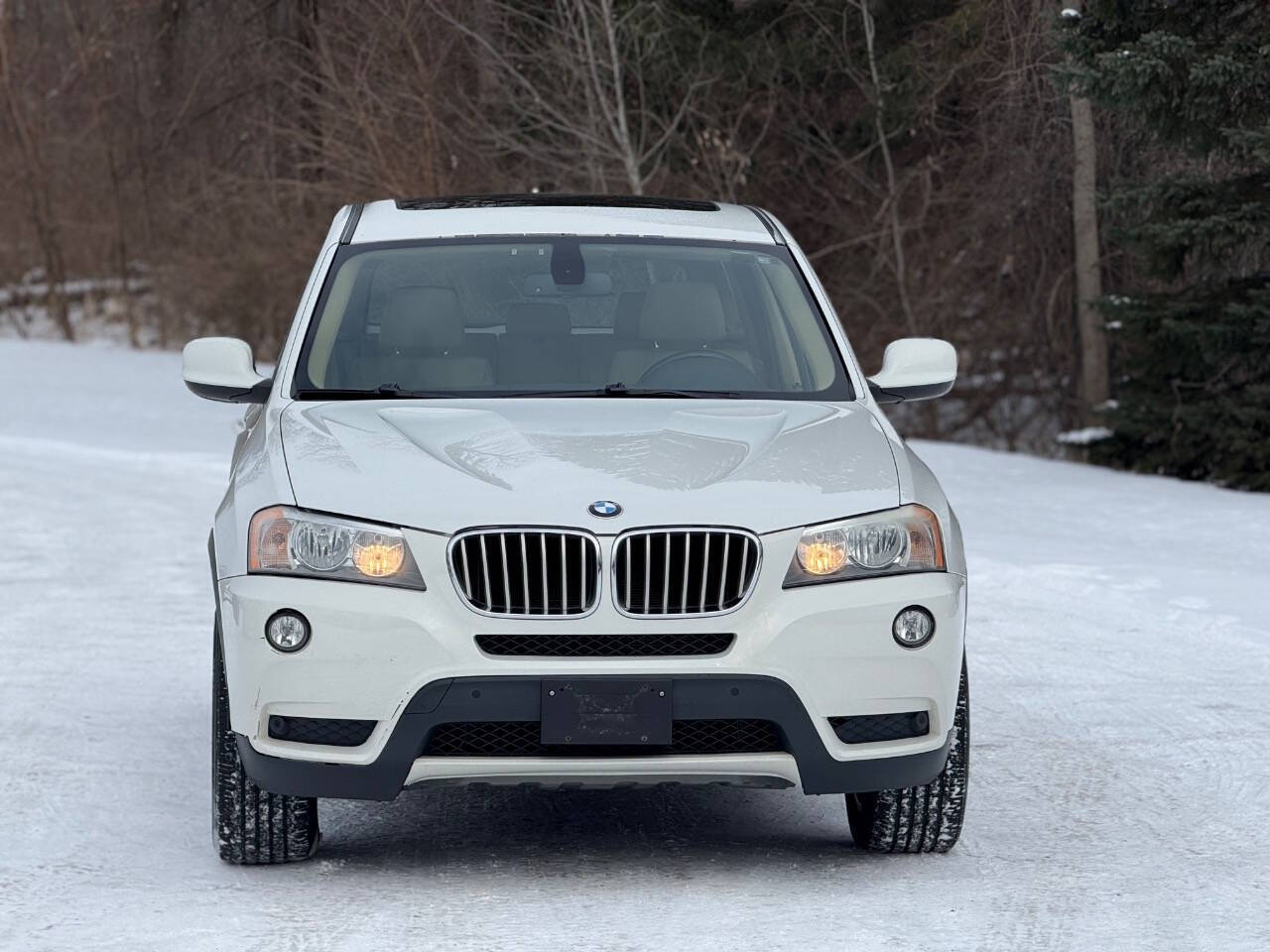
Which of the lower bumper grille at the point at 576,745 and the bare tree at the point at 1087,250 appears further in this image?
the bare tree at the point at 1087,250

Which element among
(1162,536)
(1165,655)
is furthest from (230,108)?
(1165,655)

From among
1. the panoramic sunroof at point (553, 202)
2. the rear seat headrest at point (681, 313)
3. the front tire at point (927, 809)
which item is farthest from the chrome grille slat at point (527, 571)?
the panoramic sunroof at point (553, 202)

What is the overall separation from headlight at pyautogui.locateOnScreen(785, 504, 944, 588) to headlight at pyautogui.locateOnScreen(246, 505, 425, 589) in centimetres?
91

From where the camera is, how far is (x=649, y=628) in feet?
16.0

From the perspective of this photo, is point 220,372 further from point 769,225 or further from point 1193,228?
point 1193,228

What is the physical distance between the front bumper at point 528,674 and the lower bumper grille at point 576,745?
3 cm

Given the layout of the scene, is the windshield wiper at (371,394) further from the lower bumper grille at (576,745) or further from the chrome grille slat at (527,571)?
the lower bumper grille at (576,745)

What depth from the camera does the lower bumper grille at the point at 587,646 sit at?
4859mm

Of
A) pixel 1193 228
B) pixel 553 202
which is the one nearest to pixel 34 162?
pixel 1193 228

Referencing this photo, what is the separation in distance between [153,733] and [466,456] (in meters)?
2.53

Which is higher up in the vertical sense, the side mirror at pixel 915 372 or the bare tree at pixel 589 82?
the side mirror at pixel 915 372

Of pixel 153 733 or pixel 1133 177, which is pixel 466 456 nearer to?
pixel 153 733

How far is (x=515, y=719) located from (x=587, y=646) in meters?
0.24

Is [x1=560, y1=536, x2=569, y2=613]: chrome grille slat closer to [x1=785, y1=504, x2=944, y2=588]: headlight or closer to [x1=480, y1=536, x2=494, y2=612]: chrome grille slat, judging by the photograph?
[x1=480, y1=536, x2=494, y2=612]: chrome grille slat
